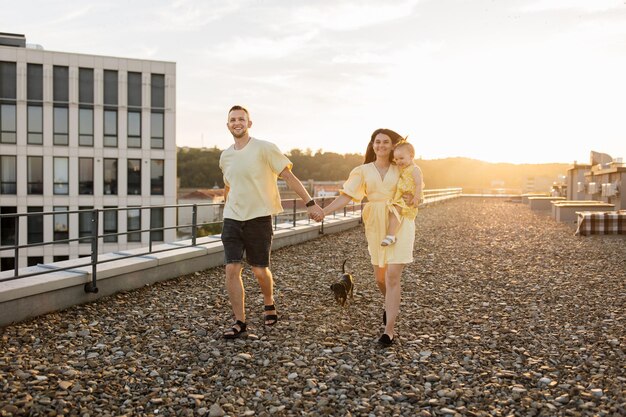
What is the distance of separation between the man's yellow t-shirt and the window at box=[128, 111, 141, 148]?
107 ft

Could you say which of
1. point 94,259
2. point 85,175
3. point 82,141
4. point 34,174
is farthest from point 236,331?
point 34,174

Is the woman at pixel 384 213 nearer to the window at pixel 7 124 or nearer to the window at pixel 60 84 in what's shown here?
the window at pixel 60 84

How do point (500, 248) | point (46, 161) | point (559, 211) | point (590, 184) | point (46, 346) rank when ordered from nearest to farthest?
1. point (46, 346)
2. point (500, 248)
3. point (559, 211)
4. point (590, 184)
5. point (46, 161)

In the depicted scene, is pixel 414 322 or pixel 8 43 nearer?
pixel 414 322

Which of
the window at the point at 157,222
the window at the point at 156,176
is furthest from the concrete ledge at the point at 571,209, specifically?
the window at the point at 156,176

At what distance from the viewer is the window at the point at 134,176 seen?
35.7 m

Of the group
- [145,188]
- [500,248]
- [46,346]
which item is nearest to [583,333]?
[46,346]

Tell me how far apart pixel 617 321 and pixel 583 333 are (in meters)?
0.72

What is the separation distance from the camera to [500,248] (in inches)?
493

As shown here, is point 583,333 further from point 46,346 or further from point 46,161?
point 46,161

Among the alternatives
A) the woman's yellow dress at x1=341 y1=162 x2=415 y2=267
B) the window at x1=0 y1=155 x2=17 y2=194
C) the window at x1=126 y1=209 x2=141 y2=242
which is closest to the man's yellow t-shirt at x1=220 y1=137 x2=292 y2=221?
the woman's yellow dress at x1=341 y1=162 x2=415 y2=267

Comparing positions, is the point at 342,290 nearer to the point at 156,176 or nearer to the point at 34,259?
the point at 34,259

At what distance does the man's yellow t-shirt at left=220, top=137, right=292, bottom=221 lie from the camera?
495 cm

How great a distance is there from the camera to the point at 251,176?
494 centimetres
